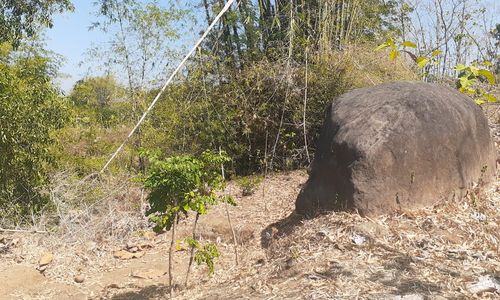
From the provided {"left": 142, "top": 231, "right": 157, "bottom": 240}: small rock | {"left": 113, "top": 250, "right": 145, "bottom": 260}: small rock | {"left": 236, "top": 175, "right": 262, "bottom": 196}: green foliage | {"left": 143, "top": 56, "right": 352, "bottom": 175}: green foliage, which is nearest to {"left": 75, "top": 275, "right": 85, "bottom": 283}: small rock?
{"left": 113, "top": 250, "right": 145, "bottom": 260}: small rock

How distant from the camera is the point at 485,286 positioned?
3.27m

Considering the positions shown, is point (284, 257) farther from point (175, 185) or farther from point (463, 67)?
point (463, 67)

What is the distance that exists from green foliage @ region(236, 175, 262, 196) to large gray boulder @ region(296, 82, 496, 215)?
6.31ft

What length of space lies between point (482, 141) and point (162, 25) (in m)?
4.65

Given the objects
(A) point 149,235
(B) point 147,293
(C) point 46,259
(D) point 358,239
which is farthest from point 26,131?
(D) point 358,239

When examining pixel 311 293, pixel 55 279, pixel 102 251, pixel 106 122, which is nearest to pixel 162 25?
pixel 106 122

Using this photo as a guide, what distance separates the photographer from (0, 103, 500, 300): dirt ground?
3453 mm

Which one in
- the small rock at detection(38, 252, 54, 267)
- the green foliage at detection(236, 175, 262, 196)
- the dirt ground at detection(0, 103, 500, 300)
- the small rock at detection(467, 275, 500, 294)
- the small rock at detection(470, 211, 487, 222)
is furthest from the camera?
the green foliage at detection(236, 175, 262, 196)

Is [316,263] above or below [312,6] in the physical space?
below

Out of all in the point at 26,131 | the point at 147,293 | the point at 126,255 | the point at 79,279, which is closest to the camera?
the point at 147,293

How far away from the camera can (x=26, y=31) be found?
24.0ft

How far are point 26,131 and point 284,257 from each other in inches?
142

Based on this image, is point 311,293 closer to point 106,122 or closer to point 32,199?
point 32,199

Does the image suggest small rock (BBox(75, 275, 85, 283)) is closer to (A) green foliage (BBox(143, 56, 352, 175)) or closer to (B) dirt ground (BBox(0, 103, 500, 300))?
(B) dirt ground (BBox(0, 103, 500, 300))
